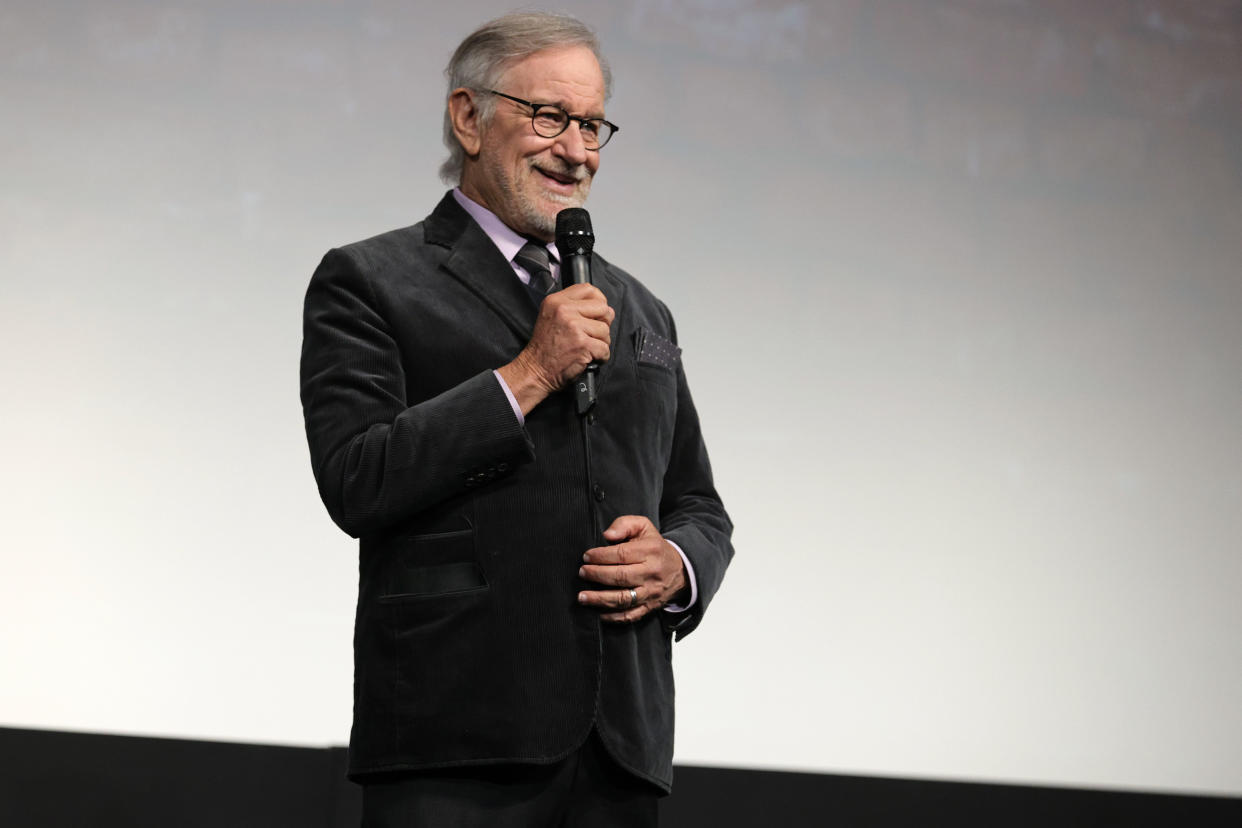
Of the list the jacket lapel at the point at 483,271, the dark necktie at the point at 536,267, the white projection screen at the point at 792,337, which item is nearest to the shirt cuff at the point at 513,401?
the jacket lapel at the point at 483,271

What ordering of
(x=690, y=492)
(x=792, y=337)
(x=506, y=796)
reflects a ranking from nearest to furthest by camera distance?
1. (x=506, y=796)
2. (x=690, y=492)
3. (x=792, y=337)

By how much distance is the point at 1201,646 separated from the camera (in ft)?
11.1

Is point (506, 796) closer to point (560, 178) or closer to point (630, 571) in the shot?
point (630, 571)

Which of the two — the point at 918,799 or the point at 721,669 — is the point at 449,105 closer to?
the point at 721,669

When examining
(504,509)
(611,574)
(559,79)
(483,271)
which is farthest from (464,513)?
(559,79)

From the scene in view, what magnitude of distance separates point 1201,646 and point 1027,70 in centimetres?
166

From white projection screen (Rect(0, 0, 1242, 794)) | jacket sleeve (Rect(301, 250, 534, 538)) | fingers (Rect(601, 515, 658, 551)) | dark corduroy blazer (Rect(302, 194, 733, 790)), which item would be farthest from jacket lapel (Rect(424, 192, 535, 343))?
white projection screen (Rect(0, 0, 1242, 794))

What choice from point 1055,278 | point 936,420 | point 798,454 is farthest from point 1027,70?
point 798,454

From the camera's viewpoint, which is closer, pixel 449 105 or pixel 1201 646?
pixel 449 105

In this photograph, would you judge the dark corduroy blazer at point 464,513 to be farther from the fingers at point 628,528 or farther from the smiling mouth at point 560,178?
the smiling mouth at point 560,178

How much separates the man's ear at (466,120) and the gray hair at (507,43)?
0.04 ft

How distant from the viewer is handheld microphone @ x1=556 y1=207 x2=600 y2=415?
1367 millimetres

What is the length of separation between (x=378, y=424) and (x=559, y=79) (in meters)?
0.50

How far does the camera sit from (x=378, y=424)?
133 centimetres
